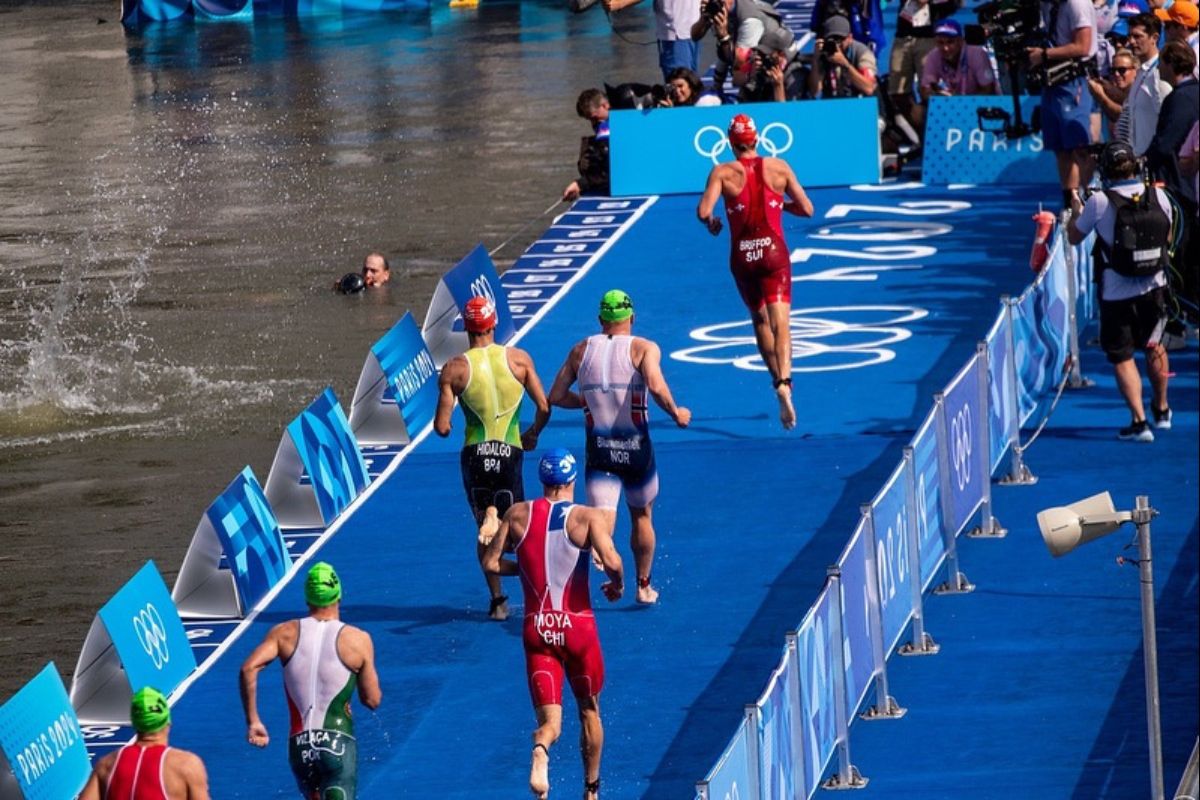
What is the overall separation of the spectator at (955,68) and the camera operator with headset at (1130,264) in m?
8.00

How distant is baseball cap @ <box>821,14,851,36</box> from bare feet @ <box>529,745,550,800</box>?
47.9 feet

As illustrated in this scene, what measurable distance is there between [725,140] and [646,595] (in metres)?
11.1

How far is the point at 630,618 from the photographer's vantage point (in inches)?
572

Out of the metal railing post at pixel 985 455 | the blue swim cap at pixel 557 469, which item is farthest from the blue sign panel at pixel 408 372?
the blue swim cap at pixel 557 469

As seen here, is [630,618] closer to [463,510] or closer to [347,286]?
[463,510]

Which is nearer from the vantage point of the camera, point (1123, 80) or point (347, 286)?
point (1123, 80)

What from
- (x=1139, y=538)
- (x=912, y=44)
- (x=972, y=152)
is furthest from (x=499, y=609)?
(x=912, y=44)

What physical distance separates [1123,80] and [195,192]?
11567 millimetres

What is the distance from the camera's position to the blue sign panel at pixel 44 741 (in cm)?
1137

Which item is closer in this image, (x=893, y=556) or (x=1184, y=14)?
(x=893, y=556)

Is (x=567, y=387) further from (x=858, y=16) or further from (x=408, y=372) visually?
(x=858, y=16)

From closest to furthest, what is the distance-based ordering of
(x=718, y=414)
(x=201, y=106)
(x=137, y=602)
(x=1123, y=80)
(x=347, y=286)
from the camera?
(x=137, y=602)
(x=718, y=414)
(x=1123, y=80)
(x=347, y=286)
(x=201, y=106)

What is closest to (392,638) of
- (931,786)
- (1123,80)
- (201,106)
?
(931,786)

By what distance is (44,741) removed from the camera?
38.4 ft
